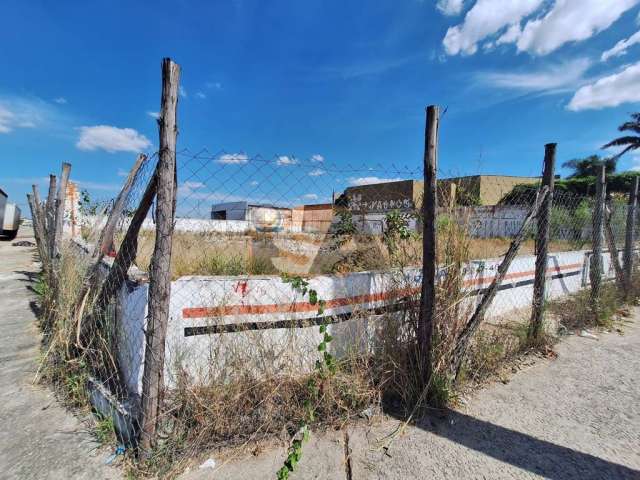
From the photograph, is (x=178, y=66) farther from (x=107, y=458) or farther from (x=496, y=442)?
(x=496, y=442)

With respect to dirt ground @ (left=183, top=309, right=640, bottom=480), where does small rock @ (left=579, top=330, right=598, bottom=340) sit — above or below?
above

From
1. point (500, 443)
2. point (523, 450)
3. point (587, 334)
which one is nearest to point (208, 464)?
point (500, 443)

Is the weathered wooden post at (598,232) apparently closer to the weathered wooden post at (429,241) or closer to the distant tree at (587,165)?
the weathered wooden post at (429,241)

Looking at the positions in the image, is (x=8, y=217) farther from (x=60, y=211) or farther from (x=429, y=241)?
(x=429, y=241)

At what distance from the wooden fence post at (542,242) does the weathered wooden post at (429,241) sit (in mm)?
1812

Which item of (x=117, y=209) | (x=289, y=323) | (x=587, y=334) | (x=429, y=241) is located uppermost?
(x=117, y=209)

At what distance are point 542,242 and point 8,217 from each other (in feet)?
79.1

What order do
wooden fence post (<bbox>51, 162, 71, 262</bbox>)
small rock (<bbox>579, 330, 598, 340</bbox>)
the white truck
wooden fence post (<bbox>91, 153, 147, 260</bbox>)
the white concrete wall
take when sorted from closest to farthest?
the white concrete wall → wooden fence post (<bbox>91, 153, 147, 260</bbox>) → small rock (<bbox>579, 330, 598, 340</bbox>) → wooden fence post (<bbox>51, 162, 71, 262</bbox>) → the white truck

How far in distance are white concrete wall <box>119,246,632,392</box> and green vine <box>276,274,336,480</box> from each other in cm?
10

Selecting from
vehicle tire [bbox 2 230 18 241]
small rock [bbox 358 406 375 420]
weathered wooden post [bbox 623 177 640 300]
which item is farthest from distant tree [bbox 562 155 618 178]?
vehicle tire [bbox 2 230 18 241]

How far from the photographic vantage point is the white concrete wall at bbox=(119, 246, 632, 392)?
8.18 ft

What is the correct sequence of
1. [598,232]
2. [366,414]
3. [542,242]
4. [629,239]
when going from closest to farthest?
[366,414], [542,242], [598,232], [629,239]

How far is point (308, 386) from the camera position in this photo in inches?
99.9

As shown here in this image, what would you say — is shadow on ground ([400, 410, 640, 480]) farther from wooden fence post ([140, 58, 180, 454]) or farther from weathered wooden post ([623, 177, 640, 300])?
weathered wooden post ([623, 177, 640, 300])
